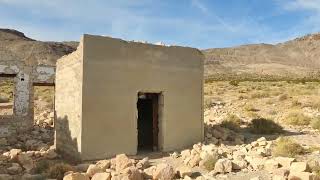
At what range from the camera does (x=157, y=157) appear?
12.4m

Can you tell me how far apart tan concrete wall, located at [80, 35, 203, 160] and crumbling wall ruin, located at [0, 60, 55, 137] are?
22.0ft

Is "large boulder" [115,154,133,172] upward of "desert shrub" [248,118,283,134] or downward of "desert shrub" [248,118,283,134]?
downward

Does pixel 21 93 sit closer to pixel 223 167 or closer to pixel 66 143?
pixel 66 143

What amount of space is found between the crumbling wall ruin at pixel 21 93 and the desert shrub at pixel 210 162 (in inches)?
384

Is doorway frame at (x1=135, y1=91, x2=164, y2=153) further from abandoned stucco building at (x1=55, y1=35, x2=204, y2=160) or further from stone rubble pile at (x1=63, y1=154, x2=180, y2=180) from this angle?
stone rubble pile at (x1=63, y1=154, x2=180, y2=180)

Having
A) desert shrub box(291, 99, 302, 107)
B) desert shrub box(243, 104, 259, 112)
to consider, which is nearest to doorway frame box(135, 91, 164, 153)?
desert shrub box(243, 104, 259, 112)

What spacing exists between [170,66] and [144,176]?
518cm

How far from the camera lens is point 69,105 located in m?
12.9

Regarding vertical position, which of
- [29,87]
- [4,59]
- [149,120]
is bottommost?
[149,120]

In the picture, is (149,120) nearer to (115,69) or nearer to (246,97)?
(115,69)

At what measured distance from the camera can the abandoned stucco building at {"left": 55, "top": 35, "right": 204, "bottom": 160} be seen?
1182cm

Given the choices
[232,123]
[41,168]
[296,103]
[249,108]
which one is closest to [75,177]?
[41,168]

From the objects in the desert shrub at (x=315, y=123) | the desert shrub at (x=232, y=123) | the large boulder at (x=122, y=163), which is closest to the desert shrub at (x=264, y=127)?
the desert shrub at (x=232, y=123)

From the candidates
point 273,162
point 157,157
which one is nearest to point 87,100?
point 157,157
